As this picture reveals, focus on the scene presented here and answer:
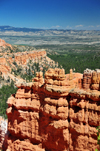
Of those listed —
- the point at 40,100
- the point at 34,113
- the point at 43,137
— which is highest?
the point at 40,100

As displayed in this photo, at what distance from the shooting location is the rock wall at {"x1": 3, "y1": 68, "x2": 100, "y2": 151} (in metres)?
16.2

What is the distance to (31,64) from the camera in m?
94.6

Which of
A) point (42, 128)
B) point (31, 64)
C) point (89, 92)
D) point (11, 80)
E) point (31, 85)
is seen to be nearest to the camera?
point (89, 92)

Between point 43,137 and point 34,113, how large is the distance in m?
2.54

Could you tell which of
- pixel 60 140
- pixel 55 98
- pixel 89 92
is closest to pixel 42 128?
pixel 60 140

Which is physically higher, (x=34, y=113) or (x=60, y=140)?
(x=34, y=113)

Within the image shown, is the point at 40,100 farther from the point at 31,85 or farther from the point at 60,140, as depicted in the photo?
the point at 60,140

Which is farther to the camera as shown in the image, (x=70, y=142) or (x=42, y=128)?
(x=42, y=128)

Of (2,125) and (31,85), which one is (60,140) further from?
(2,125)

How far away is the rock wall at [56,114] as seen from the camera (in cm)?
1619

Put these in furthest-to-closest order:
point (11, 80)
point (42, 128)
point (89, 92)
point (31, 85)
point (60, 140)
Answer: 1. point (11, 80)
2. point (31, 85)
3. point (42, 128)
4. point (60, 140)
5. point (89, 92)

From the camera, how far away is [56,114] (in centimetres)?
1725

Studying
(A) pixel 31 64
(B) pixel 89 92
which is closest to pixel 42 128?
(B) pixel 89 92

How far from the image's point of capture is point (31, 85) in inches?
790
